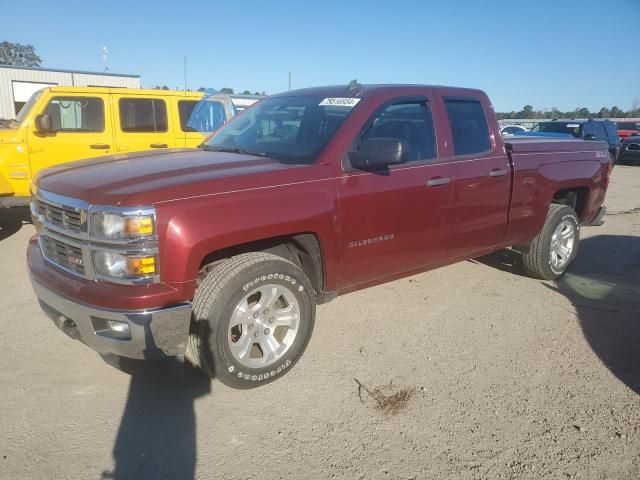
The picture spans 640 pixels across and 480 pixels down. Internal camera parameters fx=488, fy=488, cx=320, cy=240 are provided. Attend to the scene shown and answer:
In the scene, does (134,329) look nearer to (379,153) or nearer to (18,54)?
(379,153)

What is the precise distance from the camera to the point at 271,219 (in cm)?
293

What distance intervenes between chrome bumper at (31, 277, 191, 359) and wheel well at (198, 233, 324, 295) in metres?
0.44

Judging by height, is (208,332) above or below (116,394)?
above

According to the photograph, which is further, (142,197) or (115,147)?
(115,147)

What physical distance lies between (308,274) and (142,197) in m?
1.32

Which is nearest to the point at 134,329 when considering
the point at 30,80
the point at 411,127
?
the point at 411,127

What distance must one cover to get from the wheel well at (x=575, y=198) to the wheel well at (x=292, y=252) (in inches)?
131

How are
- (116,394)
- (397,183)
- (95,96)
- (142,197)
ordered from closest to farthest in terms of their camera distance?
(142,197)
(116,394)
(397,183)
(95,96)

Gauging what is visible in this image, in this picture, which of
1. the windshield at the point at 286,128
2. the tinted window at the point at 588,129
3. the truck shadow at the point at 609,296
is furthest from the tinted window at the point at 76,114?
the tinted window at the point at 588,129

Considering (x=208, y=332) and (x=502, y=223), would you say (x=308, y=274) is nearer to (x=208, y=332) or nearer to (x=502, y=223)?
(x=208, y=332)

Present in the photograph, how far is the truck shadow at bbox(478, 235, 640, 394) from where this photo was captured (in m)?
3.66

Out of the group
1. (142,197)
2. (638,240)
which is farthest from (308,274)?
(638,240)

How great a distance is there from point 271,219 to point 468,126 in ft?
7.53

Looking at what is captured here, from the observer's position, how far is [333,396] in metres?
3.09
